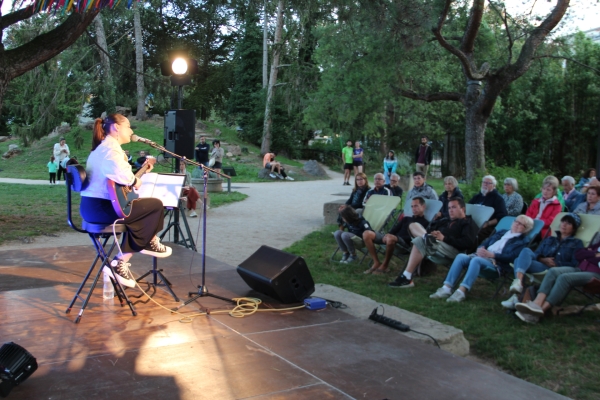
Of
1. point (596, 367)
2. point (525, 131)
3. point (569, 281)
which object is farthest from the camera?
point (525, 131)

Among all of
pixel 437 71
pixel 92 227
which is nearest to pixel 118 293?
pixel 92 227

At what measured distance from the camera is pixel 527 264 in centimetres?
564

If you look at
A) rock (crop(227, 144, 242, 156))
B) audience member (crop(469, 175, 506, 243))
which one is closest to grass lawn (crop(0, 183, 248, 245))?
audience member (crop(469, 175, 506, 243))

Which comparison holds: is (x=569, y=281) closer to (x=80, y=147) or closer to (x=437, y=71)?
(x=437, y=71)

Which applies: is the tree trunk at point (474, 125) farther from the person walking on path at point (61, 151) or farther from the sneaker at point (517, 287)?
the person walking on path at point (61, 151)

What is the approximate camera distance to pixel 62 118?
26.3 meters

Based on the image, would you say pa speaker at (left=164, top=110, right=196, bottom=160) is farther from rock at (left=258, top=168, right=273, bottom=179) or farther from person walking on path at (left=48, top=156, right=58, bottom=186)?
rock at (left=258, top=168, right=273, bottom=179)

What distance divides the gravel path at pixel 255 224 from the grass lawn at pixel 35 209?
387mm

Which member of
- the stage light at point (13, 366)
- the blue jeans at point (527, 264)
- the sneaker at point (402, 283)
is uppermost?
the blue jeans at point (527, 264)

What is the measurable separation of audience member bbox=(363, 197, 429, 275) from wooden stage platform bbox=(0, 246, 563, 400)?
223 centimetres

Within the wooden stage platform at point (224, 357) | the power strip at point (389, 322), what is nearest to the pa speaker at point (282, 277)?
the wooden stage platform at point (224, 357)

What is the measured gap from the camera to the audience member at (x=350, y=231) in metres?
7.54

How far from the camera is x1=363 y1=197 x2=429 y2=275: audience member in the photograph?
7188 millimetres

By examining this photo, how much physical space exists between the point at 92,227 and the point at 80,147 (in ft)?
75.0
